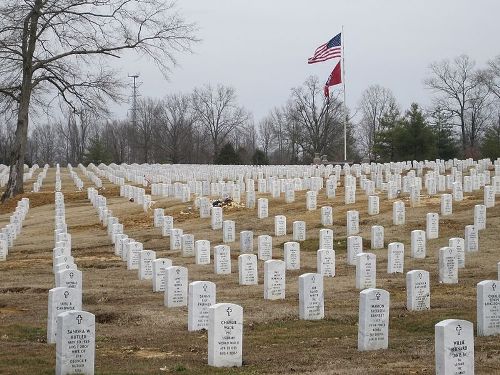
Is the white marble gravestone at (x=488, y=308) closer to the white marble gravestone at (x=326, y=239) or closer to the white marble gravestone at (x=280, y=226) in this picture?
the white marble gravestone at (x=326, y=239)

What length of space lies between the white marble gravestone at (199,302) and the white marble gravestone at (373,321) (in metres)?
2.65

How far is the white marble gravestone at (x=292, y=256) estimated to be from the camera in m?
19.9

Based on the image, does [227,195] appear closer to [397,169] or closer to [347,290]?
[397,169]

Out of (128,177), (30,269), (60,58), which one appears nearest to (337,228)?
(30,269)

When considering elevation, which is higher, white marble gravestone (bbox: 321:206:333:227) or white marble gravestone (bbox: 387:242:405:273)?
white marble gravestone (bbox: 321:206:333:227)

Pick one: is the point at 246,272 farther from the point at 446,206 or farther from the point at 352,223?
the point at 446,206

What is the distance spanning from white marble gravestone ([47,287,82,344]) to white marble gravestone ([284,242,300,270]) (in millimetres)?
8895

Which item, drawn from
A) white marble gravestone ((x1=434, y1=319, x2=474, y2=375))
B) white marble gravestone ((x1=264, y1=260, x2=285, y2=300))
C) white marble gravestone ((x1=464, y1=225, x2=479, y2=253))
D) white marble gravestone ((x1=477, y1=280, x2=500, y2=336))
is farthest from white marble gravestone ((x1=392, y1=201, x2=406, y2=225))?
white marble gravestone ((x1=434, y1=319, x2=474, y2=375))

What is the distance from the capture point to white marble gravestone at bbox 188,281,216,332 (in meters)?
12.2

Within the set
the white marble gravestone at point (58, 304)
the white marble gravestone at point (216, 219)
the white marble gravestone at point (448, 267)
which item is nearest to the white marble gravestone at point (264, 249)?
the white marble gravestone at point (448, 267)

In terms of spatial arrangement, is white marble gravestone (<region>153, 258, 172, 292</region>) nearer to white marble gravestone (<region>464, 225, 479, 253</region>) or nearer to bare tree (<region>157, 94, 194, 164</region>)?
white marble gravestone (<region>464, 225, 479, 253</region>)

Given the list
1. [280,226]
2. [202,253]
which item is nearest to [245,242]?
[202,253]

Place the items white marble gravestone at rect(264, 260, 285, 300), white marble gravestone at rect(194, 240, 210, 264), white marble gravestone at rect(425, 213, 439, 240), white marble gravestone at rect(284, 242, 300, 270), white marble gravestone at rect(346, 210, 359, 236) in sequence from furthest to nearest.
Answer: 1. white marble gravestone at rect(346, 210, 359, 236)
2. white marble gravestone at rect(425, 213, 439, 240)
3. white marble gravestone at rect(194, 240, 210, 264)
4. white marble gravestone at rect(284, 242, 300, 270)
5. white marble gravestone at rect(264, 260, 285, 300)

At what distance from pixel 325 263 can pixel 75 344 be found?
1002 centimetres
